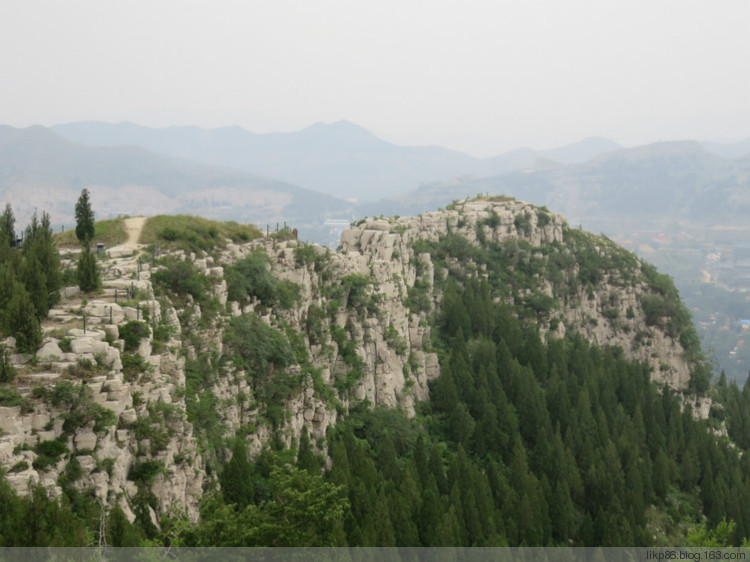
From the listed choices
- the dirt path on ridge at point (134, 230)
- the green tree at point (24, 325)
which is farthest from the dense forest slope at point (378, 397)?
the dirt path on ridge at point (134, 230)

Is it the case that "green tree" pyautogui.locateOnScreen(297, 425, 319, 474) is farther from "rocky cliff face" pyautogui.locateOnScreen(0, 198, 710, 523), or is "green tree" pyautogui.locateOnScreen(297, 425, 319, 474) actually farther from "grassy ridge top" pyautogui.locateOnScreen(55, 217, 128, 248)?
"grassy ridge top" pyautogui.locateOnScreen(55, 217, 128, 248)

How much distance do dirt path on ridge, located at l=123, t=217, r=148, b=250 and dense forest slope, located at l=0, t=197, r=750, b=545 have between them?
53.3 inches

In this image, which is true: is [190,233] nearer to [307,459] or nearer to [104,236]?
[104,236]

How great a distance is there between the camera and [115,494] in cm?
2034

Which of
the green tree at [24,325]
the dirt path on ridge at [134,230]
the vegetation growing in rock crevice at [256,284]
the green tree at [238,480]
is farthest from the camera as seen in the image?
the dirt path on ridge at [134,230]

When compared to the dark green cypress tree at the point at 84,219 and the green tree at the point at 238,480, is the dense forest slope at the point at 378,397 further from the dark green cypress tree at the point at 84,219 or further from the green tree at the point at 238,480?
the dark green cypress tree at the point at 84,219

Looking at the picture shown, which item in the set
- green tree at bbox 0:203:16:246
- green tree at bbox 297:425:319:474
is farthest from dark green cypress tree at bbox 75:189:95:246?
green tree at bbox 297:425:319:474

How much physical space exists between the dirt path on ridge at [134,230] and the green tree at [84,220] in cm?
189

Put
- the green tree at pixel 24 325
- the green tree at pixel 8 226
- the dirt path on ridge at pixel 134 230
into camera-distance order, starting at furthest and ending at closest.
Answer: the dirt path on ridge at pixel 134 230, the green tree at pixel 8 226, the green tree at pixel 24 325

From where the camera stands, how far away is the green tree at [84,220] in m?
30.9

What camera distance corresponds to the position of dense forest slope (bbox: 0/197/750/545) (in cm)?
2077

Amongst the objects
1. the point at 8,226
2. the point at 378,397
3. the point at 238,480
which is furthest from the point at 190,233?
the point at 378,397

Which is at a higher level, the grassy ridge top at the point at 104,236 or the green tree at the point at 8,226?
the green tree at the point at 8,226

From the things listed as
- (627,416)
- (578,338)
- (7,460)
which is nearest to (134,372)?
(7,460)
